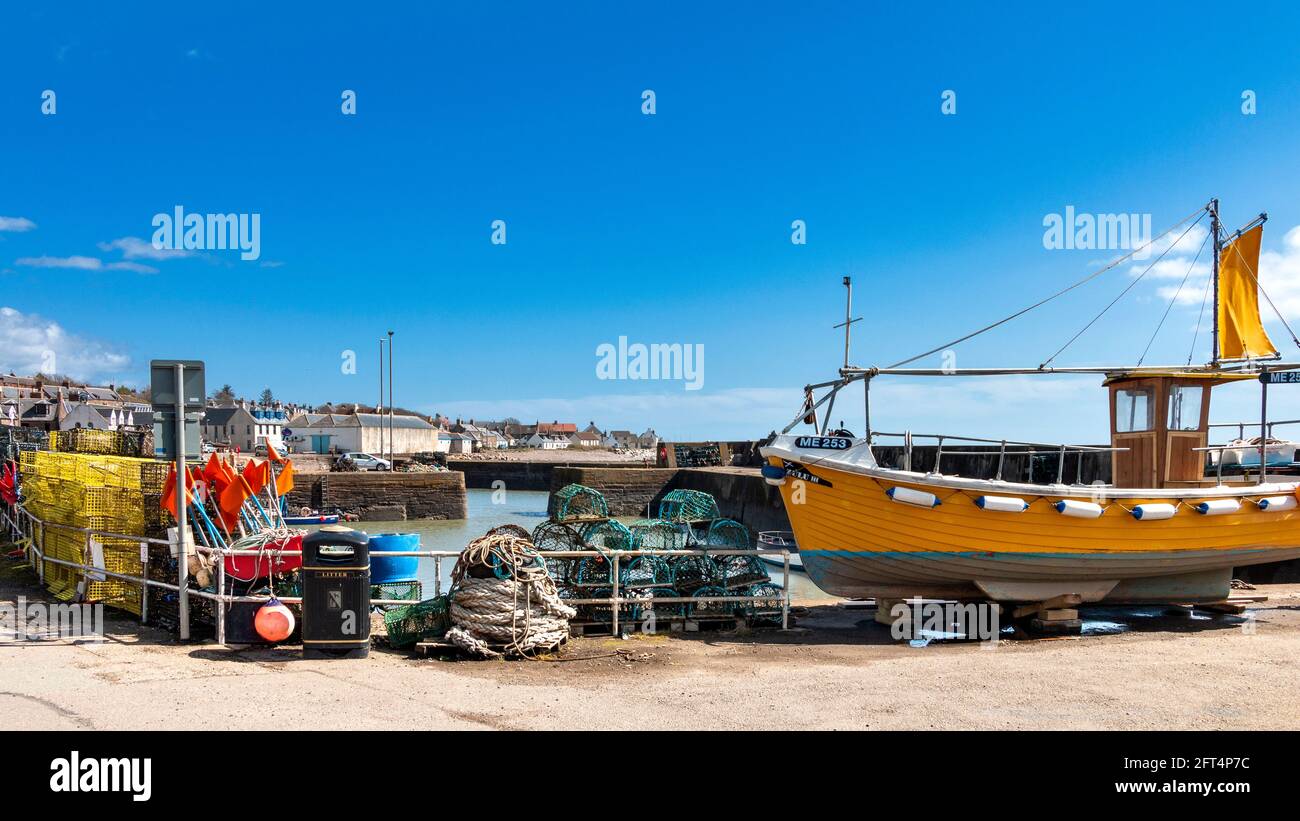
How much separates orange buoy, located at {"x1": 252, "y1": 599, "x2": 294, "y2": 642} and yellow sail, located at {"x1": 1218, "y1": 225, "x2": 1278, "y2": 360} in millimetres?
12601

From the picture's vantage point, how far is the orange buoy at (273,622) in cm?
833

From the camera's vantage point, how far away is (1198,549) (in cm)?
1086

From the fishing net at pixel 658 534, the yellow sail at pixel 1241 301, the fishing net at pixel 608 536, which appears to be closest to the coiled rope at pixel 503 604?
the fishing net at pixel 608 536

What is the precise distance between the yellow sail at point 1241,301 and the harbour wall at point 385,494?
111 ft

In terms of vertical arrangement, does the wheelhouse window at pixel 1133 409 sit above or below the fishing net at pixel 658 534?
above

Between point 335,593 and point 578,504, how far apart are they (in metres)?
4.98

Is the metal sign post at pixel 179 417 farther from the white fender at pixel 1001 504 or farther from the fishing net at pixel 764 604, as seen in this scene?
the white fender at pixel 1001 504

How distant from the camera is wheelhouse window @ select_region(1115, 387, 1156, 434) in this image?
1198 cm

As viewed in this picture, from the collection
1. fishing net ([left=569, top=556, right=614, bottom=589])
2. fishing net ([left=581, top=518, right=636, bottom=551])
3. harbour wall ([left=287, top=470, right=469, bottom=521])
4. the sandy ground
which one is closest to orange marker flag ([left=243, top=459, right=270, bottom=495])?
the sandy ground

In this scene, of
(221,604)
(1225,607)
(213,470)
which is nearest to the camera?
(221,604)

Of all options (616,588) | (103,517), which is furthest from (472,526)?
(616,588)

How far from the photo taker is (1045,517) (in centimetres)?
1029

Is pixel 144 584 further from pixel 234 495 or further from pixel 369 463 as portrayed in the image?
pixel 369 463

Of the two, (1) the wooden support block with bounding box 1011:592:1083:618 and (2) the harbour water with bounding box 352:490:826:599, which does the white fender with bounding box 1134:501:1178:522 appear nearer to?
(1) the wooden support block with bounding box 1011:592:1083:618
